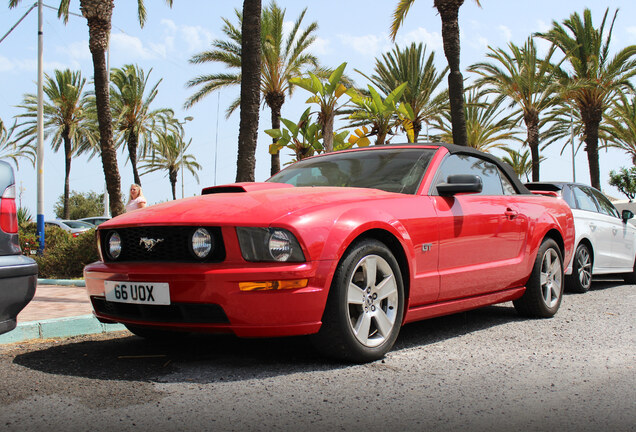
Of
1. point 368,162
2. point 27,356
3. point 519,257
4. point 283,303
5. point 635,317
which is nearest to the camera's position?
point 283,303

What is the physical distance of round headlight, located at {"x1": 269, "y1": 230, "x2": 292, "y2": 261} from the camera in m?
3.63

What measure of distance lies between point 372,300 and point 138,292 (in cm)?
144

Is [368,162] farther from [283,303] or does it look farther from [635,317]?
[635,317]

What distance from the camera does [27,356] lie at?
4.28 m

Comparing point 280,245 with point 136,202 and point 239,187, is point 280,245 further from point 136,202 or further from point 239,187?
point 136,202

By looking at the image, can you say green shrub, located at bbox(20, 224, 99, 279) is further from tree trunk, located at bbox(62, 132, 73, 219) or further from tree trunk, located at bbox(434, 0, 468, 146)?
tree trunk, located at bbox(62, 132, 73, 219)

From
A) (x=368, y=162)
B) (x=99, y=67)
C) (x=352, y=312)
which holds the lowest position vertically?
(x=352, y=312)

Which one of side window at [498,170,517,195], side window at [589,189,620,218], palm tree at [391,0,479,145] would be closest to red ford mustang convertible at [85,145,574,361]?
side window at [498,170,517,195]

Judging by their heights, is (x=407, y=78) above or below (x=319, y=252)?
above

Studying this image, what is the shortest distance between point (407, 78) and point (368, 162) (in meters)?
25.5

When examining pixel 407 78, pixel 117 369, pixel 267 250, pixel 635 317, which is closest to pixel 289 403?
pixel 267 250

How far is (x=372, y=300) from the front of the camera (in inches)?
159

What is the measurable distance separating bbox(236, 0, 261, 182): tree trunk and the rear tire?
6004mm

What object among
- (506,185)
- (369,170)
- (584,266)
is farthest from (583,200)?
(369,170)
